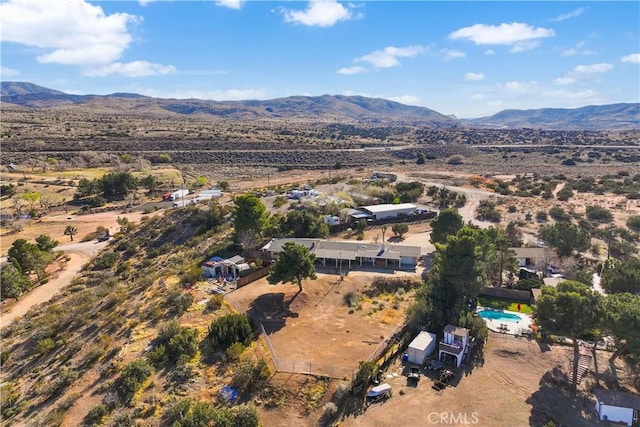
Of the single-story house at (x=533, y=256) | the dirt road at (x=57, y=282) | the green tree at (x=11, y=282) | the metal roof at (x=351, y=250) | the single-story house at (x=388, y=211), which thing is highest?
the single-story house at (x=388, y=211)

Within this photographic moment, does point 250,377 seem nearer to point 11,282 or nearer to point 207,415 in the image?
point 207,415

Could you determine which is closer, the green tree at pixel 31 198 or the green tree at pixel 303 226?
the green tree at pixel 303 226

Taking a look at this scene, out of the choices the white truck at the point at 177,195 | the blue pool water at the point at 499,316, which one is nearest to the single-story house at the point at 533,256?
the blue pool water at the point at 499,316

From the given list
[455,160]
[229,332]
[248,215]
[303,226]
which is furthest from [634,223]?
[455,160]

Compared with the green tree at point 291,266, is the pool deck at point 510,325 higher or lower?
lower

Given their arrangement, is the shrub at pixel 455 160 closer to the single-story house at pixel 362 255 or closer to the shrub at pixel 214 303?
the single-story house at pixel 362 255

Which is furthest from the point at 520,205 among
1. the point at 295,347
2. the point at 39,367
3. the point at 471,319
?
the point at 39,367
